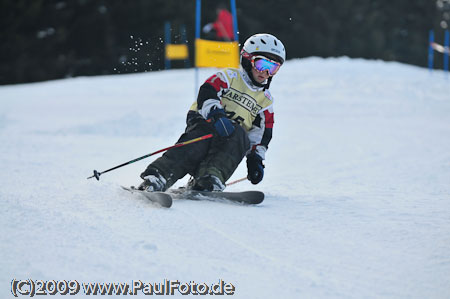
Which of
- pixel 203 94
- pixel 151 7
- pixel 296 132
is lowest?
pixel 296 132

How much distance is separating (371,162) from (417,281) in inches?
143

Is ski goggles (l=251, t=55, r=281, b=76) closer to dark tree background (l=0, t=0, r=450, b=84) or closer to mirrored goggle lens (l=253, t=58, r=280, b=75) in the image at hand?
mirrored goggle lens (l=253, t=58, r=280, b=75)

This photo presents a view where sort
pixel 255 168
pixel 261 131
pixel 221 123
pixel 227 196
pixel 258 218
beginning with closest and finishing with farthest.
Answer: pixel 258 218, pixel 227 196, pixel 221 123, pixel 255 168, pixel 261 131

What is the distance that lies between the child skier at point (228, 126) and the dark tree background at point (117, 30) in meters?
12.5

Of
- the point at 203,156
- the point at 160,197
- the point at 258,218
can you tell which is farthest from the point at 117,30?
the point at 258,218

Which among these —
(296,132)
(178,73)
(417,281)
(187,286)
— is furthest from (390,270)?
(178,73)

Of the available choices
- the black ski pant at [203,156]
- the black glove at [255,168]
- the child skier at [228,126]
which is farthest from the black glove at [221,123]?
the black glove at [255,168]

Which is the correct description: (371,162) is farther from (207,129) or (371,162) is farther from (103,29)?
(103,29)

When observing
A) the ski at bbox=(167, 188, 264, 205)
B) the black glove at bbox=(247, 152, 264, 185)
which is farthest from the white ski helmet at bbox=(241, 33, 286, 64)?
the ski at bbox=(167, 188, 264, 205)

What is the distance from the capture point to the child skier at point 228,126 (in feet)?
11.3

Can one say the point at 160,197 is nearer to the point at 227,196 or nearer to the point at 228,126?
the point at 227,196

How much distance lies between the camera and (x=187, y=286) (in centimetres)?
197

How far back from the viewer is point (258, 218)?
2922 millimetres

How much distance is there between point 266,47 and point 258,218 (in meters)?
1.34
